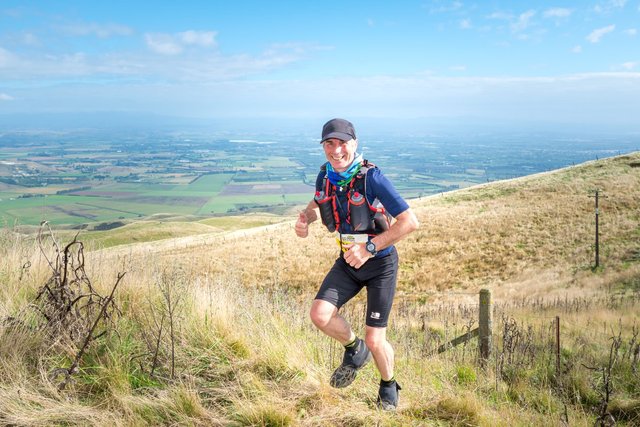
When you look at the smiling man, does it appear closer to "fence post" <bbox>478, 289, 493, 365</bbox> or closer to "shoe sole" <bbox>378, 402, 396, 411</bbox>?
"shoe sole" <bbox>378, 402, 396, 411</bbox>

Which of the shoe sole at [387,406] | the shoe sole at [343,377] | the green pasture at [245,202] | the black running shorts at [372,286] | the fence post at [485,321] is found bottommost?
the green pasture at [245,202]

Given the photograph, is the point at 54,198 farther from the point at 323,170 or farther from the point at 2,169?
the point at 323,170

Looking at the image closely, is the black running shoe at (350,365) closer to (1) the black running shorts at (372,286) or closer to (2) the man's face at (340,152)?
(1) the black running shorts at (372,286)

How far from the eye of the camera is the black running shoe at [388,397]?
3.26 meters

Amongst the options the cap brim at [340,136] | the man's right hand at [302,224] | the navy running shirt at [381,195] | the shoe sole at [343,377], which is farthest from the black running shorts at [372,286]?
the cap brim at [340,136]

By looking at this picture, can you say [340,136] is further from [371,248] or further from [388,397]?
[388,397]

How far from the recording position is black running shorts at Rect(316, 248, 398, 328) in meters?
3.54

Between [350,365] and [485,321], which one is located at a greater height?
[350,365]

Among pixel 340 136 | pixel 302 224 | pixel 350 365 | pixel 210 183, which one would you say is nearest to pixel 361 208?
pixel 340 136

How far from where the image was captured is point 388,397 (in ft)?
10.9

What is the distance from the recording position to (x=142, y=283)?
5070 mm

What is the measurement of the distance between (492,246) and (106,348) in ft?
84.0

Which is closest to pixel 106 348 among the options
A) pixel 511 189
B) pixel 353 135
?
pixel 353 135

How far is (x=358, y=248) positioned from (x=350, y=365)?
914 millimetres
